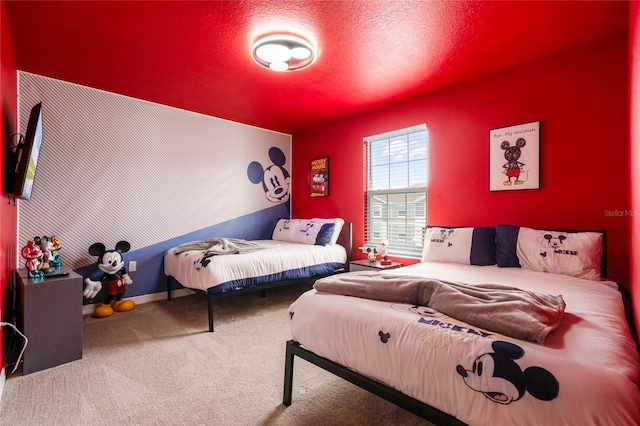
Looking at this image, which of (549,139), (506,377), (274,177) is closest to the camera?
(506,377)

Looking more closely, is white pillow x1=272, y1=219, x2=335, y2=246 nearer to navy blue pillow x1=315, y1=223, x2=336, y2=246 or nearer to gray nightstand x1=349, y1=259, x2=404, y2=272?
navy blue pillow x1=315, y1=223, x2=336, y2=246

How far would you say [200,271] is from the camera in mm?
2912

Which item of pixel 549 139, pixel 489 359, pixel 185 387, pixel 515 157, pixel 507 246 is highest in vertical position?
pixel 549 139

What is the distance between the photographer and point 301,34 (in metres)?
2.33

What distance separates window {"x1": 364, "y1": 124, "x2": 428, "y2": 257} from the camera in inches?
143

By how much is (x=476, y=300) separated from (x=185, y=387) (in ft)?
5.65

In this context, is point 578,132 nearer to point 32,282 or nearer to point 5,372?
point 32,282

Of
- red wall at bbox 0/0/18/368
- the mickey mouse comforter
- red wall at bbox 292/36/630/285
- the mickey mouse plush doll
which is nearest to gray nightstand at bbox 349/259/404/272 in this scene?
red wall at bbox 292/36/630/285

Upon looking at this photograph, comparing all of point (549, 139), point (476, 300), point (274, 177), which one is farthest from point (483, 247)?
point (274, 177)

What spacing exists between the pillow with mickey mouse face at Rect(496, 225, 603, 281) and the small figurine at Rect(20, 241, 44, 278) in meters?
3.55

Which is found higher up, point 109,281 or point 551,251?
point 551,251

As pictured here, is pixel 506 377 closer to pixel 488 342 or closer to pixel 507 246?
pixel 488 342

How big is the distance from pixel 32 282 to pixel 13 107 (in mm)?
1603

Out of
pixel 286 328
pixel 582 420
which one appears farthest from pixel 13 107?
pixel 582 420
